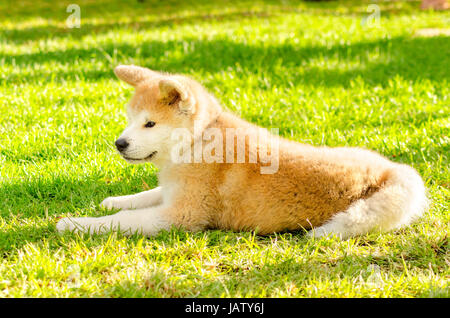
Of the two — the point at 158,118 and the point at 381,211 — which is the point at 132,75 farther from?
the point at 381,211

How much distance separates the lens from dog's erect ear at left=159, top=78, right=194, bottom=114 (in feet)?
11.2

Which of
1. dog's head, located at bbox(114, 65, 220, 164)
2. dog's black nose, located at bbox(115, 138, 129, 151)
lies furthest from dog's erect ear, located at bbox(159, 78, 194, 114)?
dog's black nose, located at bbox(115, 138, 129, 151)

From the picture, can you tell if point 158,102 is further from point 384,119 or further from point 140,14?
point 140,14

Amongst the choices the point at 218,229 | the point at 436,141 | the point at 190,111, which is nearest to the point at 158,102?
the point at 190,111

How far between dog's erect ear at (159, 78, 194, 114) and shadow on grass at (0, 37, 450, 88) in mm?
3321

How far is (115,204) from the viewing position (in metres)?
3.92

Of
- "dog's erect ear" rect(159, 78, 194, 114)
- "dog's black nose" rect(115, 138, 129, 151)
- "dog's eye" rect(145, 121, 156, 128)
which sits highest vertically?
"dog's erect ear" rect(159, 78, 194, 114)

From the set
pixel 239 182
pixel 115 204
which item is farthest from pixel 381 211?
pixel 115 204

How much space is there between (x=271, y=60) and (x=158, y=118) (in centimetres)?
428

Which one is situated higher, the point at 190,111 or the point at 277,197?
the point at 190,111

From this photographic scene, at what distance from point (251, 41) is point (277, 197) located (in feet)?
17.1

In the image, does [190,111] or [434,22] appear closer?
[190,111]

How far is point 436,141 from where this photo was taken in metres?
5.13

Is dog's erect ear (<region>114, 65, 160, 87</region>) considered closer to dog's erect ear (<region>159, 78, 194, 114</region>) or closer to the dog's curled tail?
dog's erect ear (<region>159, 78, 194, 114</region>)
